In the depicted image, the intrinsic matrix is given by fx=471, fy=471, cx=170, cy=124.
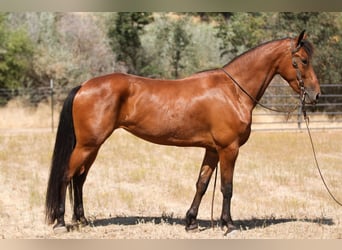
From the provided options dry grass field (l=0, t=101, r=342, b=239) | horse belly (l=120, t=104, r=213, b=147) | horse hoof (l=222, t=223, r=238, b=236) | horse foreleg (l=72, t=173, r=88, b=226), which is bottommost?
dry grass field (l=0, t=101, r=342, b=239)

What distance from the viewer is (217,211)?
257 inches

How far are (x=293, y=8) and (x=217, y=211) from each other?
15.4ft

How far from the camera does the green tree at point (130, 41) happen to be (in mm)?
25266

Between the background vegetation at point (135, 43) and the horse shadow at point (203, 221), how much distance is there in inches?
624

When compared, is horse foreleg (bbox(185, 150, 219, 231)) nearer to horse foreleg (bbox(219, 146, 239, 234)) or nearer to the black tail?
horse foreleg (bbox(219, 146, 239, 234))

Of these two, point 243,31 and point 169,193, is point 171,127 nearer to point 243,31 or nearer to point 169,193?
point 169,193

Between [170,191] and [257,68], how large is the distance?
316cm

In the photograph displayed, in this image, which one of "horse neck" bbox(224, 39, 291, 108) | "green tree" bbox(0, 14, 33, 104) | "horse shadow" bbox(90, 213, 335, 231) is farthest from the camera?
"green tree" bbox(0, 14, 33, 104)

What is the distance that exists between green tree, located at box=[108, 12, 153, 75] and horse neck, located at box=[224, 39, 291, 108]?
2014 centimetres

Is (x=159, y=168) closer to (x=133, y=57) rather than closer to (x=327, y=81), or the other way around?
(x=327, y=81)

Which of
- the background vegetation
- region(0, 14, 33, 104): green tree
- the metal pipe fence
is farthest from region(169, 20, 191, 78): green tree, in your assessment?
region(0, 14, 33, 104): green tree

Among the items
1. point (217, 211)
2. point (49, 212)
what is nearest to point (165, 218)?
point (217, 211)

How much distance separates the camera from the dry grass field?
5355 mm

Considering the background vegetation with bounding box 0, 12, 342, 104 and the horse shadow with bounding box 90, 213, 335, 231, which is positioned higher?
the background vegetation with bounding box 0, 12, 342, 104
